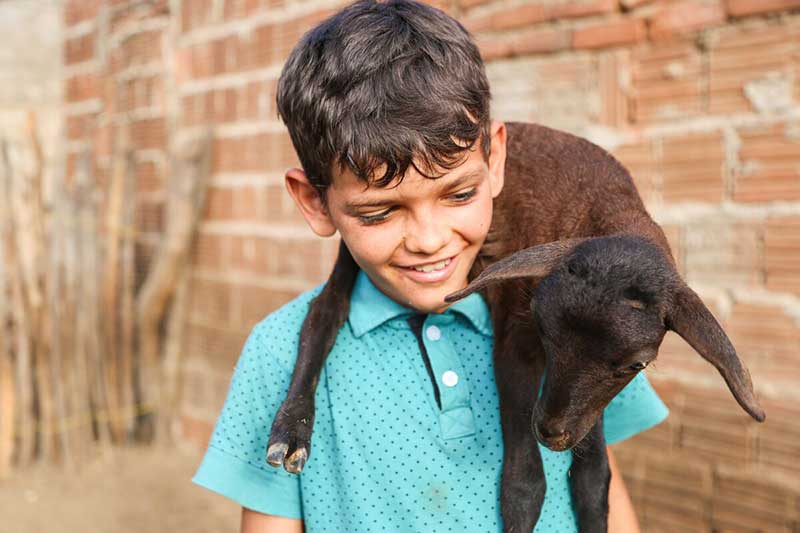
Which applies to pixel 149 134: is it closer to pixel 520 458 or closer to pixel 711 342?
pixel 520 458

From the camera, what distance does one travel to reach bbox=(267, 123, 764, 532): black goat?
4.49 feet

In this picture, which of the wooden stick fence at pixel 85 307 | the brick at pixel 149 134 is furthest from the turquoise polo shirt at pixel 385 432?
Result: the brick at pixel 149 134

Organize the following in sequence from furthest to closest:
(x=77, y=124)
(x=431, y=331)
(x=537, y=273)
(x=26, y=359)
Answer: (x=77, y=124) < (x=26, y=359) < (x=431, y=331) < (x=537, y=273)

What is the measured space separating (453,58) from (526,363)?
614 millimetres

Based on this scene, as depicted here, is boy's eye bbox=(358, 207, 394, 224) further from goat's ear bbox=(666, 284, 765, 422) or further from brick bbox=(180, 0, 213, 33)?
brick bbox=(180, 0, 213, 33)

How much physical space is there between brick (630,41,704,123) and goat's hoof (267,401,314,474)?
2098mm

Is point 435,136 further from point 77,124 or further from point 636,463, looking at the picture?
point 77,124

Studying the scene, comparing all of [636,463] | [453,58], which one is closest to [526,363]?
[453,58]

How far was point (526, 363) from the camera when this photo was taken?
1.67 meters

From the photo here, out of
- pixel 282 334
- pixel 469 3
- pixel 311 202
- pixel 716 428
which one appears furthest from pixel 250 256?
pixel 311 202

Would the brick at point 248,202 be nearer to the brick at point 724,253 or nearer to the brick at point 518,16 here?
the brick at point 518,16

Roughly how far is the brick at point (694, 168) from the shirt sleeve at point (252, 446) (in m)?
1.94

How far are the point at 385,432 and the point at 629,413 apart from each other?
60cm

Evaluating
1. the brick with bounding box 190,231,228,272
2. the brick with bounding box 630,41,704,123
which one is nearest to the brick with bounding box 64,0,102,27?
the brick with bounding box 190,231,228,272
